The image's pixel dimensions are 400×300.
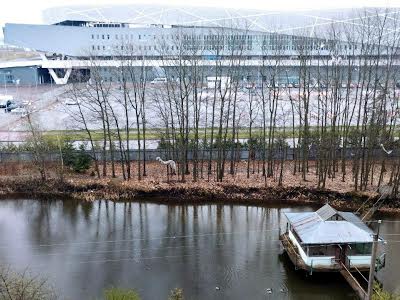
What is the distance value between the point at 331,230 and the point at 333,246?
1.19ft

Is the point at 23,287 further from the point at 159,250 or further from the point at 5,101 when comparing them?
the point at 5,101

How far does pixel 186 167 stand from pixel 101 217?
471cm

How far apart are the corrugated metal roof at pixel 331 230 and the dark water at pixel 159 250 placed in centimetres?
84

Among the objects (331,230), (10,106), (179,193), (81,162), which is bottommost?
(179,193)

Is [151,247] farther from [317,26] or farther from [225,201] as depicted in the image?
[317,26]

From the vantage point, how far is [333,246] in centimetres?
1069

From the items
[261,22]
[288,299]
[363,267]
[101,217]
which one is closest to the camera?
[288,299]

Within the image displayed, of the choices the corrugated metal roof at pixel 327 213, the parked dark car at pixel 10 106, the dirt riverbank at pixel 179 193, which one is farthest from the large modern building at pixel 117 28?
the corrugated metal roof at pixel 327 213

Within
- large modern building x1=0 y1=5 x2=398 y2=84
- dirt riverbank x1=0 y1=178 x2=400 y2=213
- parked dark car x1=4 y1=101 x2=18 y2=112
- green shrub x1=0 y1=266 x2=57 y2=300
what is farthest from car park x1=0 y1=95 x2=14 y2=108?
green shrub x1=0 y1=266 x2=57 y2=300

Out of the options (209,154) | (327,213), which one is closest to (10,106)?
(209,154)

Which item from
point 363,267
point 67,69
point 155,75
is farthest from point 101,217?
point 67,69

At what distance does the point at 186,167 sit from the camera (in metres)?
17.9

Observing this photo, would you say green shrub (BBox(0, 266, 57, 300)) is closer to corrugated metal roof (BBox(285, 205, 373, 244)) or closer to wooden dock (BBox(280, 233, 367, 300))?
wooden dock (BBox(280, 233, 367, 300))

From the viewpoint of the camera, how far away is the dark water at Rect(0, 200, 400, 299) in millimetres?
10109
